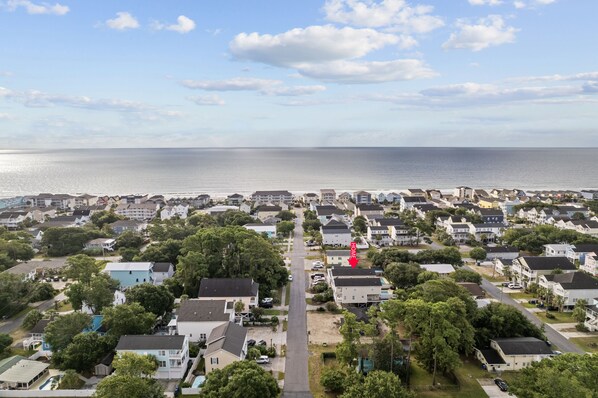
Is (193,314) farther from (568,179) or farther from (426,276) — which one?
(568,179)

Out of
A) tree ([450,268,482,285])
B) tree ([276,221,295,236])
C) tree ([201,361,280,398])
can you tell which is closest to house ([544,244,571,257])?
tree ([450,268,482,285])

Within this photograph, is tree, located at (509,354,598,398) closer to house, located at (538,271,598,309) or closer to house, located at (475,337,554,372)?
house, located at (475,337,554,372)

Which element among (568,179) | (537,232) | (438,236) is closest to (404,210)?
(438,236)

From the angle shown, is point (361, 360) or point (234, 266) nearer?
point (361, 360)

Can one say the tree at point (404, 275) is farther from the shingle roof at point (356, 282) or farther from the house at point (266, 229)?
the house at point (266, 229)

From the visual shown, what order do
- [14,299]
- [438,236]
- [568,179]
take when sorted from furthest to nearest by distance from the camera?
[568,179], [438,236], [14,299]
